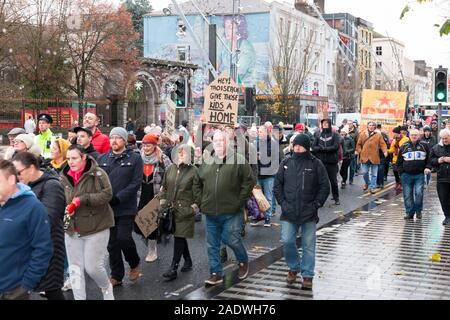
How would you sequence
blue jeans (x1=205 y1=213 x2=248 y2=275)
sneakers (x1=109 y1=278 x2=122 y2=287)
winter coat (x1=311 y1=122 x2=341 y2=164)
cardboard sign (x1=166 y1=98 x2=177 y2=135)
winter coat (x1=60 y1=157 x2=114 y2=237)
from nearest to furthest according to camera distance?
1. winter coat (x1=60 y1=157 x2=114 y2=237)
2. sneakers (x1=109 y1=278 x2=122 y2=287)
3. blue jeans (x1=205 y1=213 x2=248 y2=275)
4. cardboard sign (x1=166 y1=98 x2=177 y2=135)
5. winter coat (x1=311 y1=122 x2=341 y2=164)

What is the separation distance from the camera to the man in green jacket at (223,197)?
7.75m

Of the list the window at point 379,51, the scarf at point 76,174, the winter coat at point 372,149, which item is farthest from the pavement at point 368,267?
the window at point 379,51

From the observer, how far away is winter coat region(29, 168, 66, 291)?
5574 mm

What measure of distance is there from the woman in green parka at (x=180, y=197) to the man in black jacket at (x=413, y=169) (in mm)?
5968

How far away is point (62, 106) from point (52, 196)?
27619 millimetres

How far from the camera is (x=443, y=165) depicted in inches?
480

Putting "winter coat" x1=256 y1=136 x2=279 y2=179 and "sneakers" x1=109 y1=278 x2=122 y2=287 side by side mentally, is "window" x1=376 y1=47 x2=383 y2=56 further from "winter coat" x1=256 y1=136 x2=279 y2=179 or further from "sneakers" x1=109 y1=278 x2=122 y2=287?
"sneakers" x1=109 y1=278 x2=122 y2=287

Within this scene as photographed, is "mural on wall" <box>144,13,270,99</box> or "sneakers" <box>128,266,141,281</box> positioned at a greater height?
"mural on wall" <box>144,13,270,99</box>

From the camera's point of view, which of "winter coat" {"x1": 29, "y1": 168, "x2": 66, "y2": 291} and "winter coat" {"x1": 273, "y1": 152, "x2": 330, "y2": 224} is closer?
"winter coat" {"x1": 29, "y1": 168, "x2": 66, "y2": 291}

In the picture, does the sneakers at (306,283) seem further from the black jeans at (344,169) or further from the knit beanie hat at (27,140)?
the black jeans at (344,169)

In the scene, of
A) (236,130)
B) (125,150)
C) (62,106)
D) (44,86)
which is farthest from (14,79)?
(125,150)

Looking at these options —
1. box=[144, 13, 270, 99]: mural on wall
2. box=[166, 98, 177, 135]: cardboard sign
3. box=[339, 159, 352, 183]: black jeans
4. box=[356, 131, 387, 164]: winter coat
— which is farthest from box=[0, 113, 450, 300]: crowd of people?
box=[144, 13, 270, 99]: mural on wall

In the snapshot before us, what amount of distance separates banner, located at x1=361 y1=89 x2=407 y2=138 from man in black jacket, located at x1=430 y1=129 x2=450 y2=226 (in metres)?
9.12
